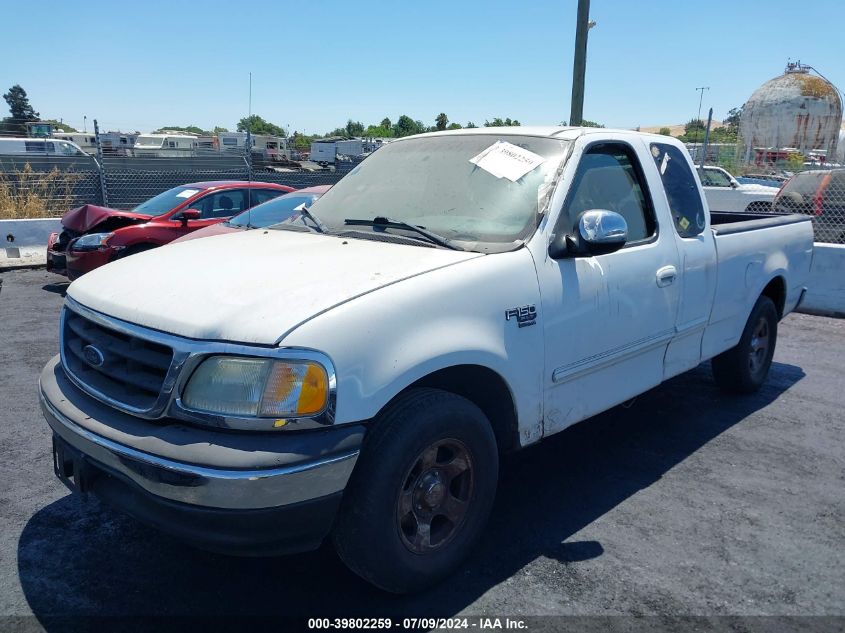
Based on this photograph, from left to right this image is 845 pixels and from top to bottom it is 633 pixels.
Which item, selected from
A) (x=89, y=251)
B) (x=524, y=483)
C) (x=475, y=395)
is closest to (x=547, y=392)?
(x=475, y=395)

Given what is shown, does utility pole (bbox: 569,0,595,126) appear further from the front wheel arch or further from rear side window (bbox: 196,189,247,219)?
the front wheel arch

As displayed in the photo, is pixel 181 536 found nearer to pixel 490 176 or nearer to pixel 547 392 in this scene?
pixel 547 392

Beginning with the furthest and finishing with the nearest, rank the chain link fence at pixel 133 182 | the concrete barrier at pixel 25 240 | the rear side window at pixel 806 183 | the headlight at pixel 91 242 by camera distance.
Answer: the rear side window at pixel 806 183
the chain link fence at pixel 133 182
the concrete barrier at pixel 25 240
the headlight at pixel 91 242

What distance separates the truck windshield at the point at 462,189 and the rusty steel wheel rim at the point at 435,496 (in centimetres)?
94

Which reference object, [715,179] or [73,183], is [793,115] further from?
[73,183]

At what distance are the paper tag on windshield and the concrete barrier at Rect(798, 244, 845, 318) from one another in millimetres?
6894

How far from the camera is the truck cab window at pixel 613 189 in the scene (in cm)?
363

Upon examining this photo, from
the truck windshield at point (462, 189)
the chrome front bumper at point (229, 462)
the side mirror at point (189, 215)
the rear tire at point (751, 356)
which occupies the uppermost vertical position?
the truck windshield at point (462, 189)

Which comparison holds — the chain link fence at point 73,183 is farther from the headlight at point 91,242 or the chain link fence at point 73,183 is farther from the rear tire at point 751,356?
the rear tire at point 751,356

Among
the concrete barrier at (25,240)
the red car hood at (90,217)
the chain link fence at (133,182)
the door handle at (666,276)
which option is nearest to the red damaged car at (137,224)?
the red car hood at (90,217)

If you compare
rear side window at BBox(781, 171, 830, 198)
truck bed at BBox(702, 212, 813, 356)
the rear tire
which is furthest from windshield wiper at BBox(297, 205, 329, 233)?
rear side window at BBox(781, 171, 830, 198)

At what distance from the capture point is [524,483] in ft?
13.1

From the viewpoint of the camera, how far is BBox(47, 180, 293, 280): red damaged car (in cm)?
825

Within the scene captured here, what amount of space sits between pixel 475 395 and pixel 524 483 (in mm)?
1105
